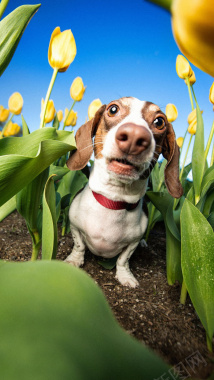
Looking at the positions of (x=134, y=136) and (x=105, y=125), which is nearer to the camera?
(x=134, y=136)

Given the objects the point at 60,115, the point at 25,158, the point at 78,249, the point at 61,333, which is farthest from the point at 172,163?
the point at 61,333

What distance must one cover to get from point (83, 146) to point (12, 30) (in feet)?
2.42

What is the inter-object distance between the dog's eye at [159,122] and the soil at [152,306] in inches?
37.9

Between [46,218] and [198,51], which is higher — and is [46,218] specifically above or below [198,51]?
below

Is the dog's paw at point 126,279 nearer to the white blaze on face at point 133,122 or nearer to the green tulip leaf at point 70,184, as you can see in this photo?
the white blaze on face at point 133,122

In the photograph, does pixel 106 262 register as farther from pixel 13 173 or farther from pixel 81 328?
pixel 81 328

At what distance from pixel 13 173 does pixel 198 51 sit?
2.64ft

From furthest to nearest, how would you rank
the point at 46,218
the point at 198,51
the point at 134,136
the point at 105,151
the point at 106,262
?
1. the point at 106,262
2. the point at 105,151
3. the point at 134,136
4. the point at 46,218
5. the point at 198,51

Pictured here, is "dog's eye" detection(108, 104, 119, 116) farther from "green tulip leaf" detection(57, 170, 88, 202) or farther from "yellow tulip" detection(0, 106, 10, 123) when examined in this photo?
"yellow tulip" detection(0, 106, 10, 123)

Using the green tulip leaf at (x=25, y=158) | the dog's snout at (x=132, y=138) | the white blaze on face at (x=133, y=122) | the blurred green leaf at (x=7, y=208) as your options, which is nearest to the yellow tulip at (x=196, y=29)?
the green tulip leaf at (x=25, y=158)

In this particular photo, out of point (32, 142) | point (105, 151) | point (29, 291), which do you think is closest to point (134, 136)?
point (105, 151)

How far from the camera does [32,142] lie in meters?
1.11

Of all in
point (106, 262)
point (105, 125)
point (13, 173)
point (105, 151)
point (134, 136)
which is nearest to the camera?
point (13, 173)

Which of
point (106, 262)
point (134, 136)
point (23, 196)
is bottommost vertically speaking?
point (106, 262)
